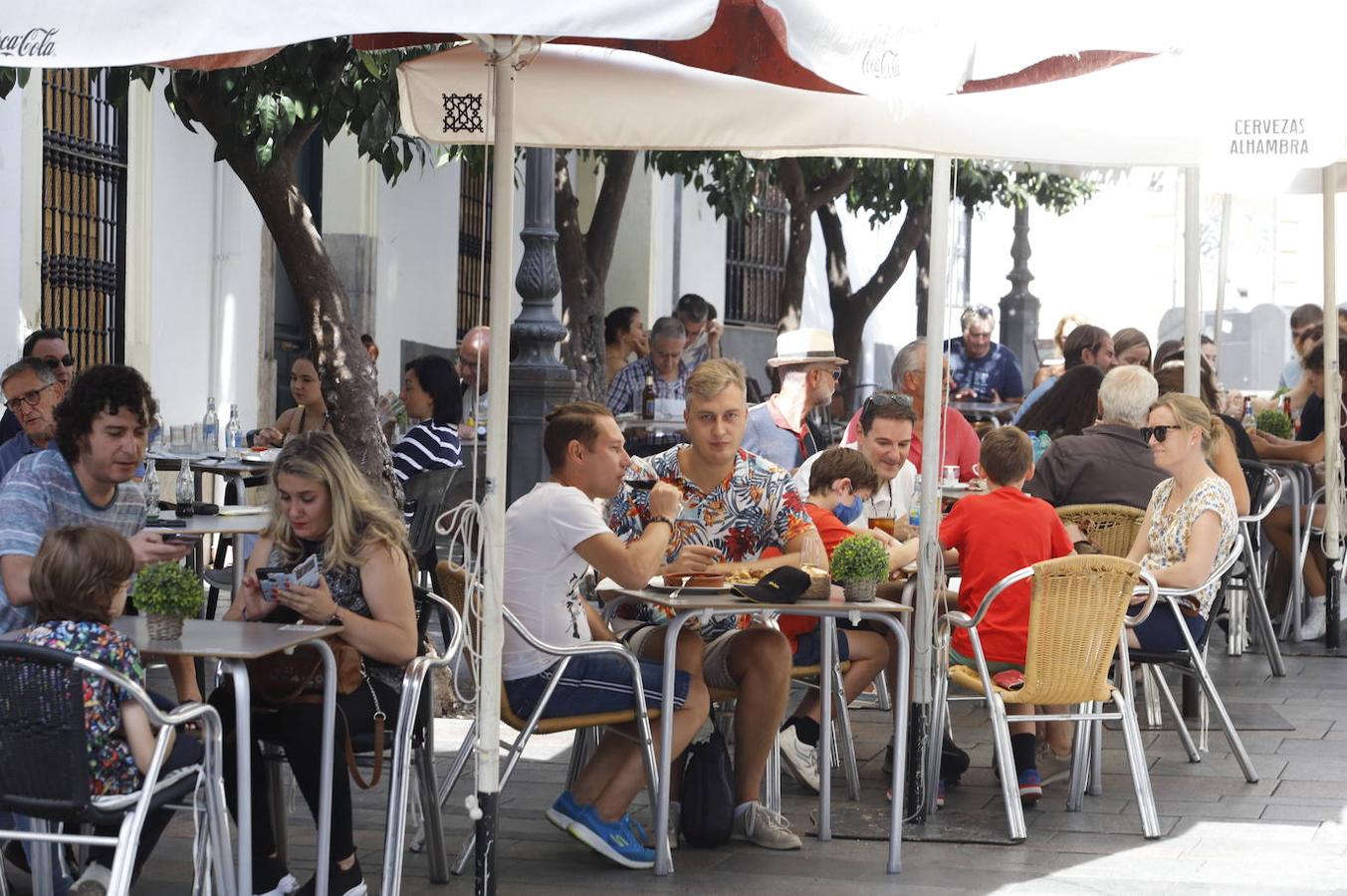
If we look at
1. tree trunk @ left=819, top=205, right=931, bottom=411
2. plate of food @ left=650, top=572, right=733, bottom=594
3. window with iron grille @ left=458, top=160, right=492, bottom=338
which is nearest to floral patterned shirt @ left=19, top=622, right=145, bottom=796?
plate of food @ left=650, top=572, right=733, bottom=594

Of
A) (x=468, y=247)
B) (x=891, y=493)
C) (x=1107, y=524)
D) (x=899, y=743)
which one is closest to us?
(x=899, y=743)

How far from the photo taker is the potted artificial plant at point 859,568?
5.99 metres

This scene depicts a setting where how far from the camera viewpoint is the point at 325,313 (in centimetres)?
896

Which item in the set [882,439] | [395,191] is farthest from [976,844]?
[395,191]

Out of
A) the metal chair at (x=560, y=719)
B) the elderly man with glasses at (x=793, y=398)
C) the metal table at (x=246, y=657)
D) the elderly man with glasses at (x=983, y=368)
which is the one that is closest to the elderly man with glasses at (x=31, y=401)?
the metal chair at (x=560, y=719)

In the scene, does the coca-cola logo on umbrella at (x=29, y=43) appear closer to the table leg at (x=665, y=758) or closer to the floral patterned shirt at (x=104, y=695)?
the floral patterned shirt at (x=104, y=695)

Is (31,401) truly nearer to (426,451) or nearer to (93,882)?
(426,451)

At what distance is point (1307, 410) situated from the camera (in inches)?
434

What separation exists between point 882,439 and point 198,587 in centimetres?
387

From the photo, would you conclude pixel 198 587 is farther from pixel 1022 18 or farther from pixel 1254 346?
pixel 1254 346

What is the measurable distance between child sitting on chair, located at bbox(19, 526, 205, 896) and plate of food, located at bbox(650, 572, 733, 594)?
6.37ft

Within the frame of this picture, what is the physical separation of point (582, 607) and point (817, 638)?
105 centimetres

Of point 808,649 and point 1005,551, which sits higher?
point 1005,551

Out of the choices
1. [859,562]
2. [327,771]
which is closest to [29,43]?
[327,771]
